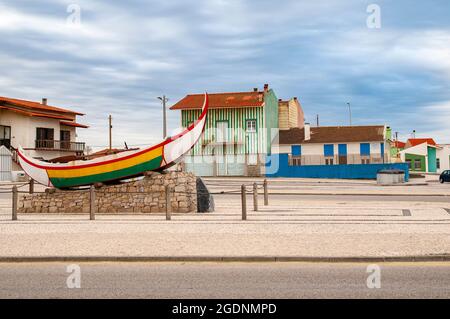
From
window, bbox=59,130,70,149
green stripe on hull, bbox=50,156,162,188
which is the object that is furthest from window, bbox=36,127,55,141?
green stripe on hull, bbox=50,156,162,188

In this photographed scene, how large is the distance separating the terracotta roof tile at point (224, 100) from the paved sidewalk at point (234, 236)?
136 ft

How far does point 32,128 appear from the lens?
5478 centimetres

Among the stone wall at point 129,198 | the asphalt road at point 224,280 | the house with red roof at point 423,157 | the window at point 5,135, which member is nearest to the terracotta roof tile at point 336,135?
the house with red roof at point 423,157

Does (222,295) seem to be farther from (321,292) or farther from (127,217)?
(127,217)

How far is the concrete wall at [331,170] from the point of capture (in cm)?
5697

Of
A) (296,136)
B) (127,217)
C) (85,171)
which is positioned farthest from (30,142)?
(127,217)

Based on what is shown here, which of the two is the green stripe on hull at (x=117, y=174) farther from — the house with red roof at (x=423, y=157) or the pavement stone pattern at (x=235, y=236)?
the house with red roof at (x=423, y=157)

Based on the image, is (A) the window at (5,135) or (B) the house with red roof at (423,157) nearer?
(A) the window at (5,135)

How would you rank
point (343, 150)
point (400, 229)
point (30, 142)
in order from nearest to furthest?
1. point (400, 229)
2. point (30, 142)
3. point (343, 150)

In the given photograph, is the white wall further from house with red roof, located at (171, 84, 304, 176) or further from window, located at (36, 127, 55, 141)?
house with red roof, located at (171, 84, 304, 176)

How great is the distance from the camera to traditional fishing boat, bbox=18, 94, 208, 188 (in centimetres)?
2072

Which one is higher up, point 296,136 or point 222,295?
point 296,136

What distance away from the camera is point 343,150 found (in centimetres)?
6262
